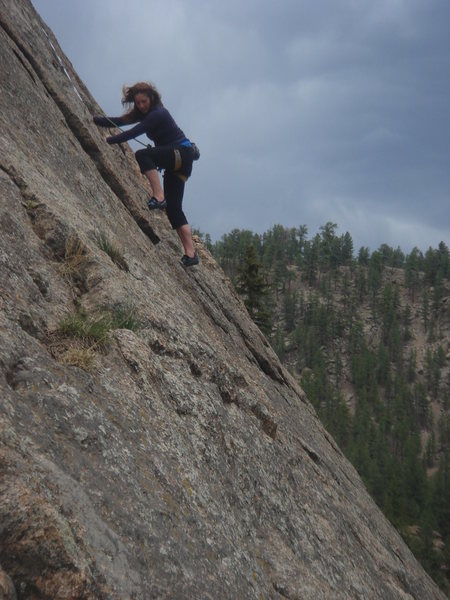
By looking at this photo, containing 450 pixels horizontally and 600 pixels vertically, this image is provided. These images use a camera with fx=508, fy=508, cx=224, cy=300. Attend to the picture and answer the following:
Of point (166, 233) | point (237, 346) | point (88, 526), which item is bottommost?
point (88, 526)

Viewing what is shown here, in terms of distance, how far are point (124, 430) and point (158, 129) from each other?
5.93 m

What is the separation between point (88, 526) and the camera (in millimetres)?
3623

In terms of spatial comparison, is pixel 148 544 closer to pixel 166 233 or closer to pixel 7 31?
pixel 166 233

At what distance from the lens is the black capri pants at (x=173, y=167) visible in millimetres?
8930

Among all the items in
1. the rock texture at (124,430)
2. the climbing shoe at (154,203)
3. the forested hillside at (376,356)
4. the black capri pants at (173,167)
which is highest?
the forested hillside at (376,356)

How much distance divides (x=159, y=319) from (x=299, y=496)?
A: 10.8 ft

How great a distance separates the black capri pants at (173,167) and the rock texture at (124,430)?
0.92m

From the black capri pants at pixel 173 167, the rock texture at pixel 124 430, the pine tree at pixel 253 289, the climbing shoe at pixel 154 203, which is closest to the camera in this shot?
the rock texture at pixel 124 430

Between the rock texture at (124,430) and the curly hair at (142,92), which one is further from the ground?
the curly hair at (142,92)

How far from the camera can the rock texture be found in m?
3.60

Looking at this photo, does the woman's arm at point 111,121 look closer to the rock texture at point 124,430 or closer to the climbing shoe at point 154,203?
the rock texture at point 124,430

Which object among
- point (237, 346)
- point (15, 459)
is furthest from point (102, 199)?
point (15, 459)

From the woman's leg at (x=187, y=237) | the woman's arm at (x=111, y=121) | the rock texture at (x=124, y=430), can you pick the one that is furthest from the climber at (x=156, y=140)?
the rock texture at (x=124, y=430)

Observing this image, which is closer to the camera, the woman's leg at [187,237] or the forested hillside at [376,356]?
the woman's leg at [187,237]
